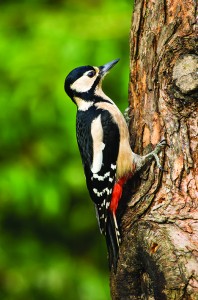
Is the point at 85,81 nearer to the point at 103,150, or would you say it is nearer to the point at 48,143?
the point at 103,150

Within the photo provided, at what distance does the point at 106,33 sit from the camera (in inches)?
249

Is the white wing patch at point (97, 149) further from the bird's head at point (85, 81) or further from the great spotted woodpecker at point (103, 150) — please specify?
the bird's head at point (85, 81)

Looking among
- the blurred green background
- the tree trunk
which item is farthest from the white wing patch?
the blurred green background

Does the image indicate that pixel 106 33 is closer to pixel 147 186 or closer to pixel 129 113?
pixel 129 113

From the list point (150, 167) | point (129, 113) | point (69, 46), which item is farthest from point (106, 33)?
point (150, 167)

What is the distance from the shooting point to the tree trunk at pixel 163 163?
13.4 ft

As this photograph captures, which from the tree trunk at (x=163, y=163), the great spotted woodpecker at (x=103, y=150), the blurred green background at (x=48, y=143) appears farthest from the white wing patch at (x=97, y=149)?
the blurred green background at (x=48, y=143)

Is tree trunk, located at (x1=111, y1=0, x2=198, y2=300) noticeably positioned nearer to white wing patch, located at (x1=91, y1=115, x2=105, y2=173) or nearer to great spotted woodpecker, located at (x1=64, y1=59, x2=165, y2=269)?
great spotted woodpecker, located at (x1=64, y1=59, x2=165, y2=269)

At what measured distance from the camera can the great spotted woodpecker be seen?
4.75 m

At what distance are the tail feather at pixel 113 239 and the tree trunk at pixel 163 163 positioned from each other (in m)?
0.06

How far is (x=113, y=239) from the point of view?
15.1 feet

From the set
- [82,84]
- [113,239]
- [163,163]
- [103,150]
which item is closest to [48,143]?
[82,84]

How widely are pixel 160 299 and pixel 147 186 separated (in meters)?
0.72

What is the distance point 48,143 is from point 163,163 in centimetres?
229
